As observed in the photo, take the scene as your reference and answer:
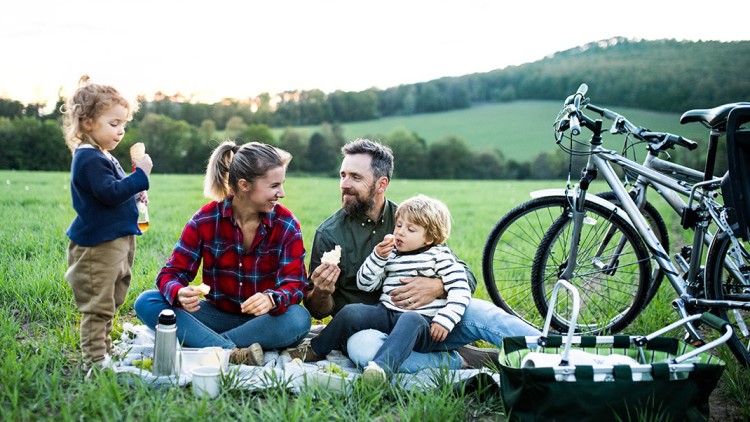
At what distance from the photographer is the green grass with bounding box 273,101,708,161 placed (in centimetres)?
2533

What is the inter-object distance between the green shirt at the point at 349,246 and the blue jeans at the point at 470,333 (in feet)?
0.81

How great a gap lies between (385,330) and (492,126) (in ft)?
80.3

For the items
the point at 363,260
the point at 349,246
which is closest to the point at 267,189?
the point at 349,246

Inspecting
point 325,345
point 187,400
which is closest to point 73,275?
point 187,400

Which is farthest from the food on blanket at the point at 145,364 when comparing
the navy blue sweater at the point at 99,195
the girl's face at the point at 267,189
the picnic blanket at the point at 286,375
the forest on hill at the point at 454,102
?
the forest on hill at the point at 454,102

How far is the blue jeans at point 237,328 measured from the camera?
11.9 feet

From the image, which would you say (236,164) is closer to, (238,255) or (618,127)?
(238,255)

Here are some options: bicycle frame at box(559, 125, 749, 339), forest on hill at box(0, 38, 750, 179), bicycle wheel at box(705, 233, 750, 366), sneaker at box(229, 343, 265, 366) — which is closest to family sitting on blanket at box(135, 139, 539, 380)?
sneaker at box(229, 343, 265, 366)

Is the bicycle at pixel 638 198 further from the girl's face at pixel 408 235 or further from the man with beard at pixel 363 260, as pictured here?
the girl's face at pixel 408 235

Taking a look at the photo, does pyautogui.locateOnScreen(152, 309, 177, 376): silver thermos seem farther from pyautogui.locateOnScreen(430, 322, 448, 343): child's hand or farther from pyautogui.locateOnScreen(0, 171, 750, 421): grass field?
pyautogui.locateOnScreen(430, 322, 448, 343): child's hand

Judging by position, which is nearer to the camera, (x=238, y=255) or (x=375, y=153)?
(x=238, y=255)

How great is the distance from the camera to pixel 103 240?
3.30 m

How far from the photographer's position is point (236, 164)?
12.0 feet

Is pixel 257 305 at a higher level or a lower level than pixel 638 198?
lower
